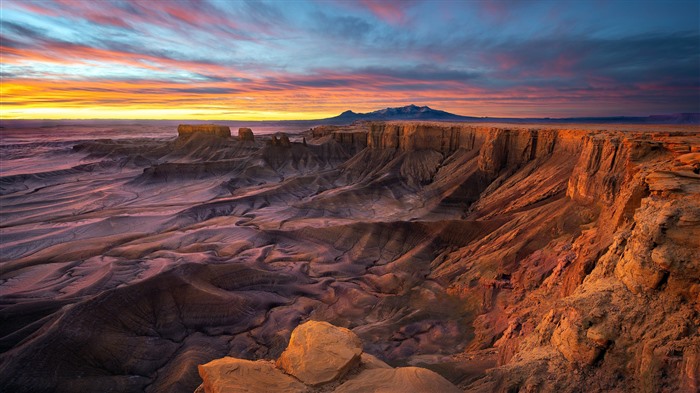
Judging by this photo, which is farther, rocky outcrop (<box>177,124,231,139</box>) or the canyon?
rocky outcrop (<box>177,124,231,139</box>)

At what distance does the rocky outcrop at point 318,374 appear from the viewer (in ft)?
24.6

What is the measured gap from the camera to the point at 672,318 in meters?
7.41

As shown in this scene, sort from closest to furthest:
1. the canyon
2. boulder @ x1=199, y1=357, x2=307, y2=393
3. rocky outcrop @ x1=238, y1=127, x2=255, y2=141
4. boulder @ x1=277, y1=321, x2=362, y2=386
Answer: boulder @ x1=199, y1=357, x2=307, y2=393, boulder @ x1=277, y1=321, x2=362, y2=386, the canyon, rocky outcrop @ x1=238, y1=127, x2=255, y2=141

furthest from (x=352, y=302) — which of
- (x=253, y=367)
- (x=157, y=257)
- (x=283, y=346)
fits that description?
(x=157, y=257)

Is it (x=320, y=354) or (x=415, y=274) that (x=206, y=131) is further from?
(x=320, y=354)

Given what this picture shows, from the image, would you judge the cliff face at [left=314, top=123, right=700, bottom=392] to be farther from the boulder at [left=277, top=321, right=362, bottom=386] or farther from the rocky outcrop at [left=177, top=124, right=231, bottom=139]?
the rocky outcrop at [left=177, top=124, right=231, bottom=139]

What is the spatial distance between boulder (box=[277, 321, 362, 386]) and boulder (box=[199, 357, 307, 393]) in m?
0.26

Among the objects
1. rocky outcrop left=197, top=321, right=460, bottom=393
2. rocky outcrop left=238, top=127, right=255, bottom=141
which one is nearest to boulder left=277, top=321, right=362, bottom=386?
rocky outcrop left=197, top=321, right=460, bottom=393

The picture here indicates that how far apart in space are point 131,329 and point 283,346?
814 centimetres

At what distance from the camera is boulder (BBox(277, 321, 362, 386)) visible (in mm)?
7777

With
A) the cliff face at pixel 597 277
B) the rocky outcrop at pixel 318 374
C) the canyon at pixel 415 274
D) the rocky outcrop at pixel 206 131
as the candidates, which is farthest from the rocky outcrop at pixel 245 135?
the rocky outcrop at pixel 318 374

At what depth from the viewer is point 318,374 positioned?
7727mm

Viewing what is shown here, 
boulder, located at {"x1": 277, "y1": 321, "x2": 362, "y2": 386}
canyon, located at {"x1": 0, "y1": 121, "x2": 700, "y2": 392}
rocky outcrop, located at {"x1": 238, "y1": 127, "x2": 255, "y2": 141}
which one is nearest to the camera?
boulder, located at {"x1": 277, "y1": 321, "x2": 362, "y2": 386}

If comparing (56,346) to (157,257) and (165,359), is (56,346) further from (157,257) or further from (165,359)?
(157,257)
